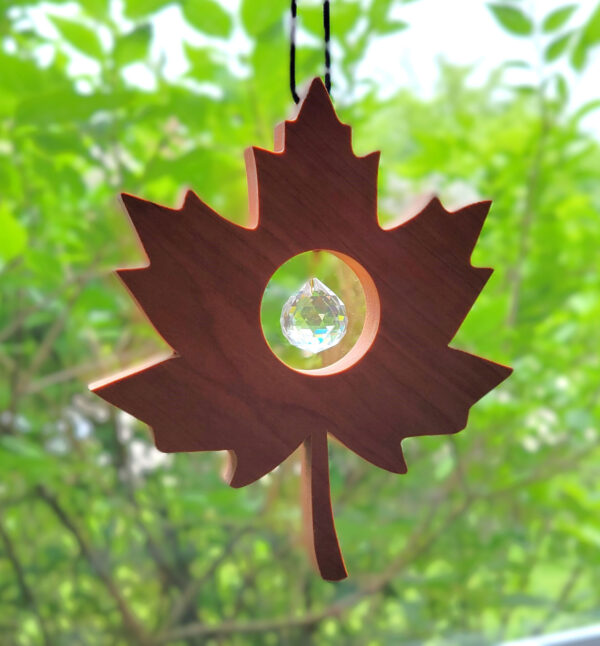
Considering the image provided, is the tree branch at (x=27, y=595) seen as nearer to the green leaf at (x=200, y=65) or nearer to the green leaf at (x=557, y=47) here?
the green leaf at (x=200, y=65)

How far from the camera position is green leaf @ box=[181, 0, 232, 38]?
→ 583 mm

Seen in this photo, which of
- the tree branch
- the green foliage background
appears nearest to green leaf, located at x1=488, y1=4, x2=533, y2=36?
the green foliage background

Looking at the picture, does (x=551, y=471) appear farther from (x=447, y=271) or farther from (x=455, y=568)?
(x=447, y=271)

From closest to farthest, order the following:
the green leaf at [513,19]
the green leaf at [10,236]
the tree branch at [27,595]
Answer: the green leaf at [10,236] → the green leaf at [513,19] → the tree branch at [27,595]

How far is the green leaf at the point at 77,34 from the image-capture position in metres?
0.58

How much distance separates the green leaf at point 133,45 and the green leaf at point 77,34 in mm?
27

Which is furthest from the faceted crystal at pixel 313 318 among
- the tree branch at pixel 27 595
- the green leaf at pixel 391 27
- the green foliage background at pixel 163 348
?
the tree branch at pixel 27 595

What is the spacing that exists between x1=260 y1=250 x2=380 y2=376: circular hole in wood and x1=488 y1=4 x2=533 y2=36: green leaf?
37 cm

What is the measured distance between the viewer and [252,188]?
33 centimetres

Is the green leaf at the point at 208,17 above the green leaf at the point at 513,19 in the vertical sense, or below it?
below

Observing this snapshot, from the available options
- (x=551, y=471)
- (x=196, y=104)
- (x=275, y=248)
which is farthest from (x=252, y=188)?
(x=551, y=471)

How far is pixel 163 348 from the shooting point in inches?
31.7

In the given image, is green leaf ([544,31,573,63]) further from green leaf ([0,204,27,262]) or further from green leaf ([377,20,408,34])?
green leaf ([0,204,27,262])

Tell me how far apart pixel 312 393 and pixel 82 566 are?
838mm
